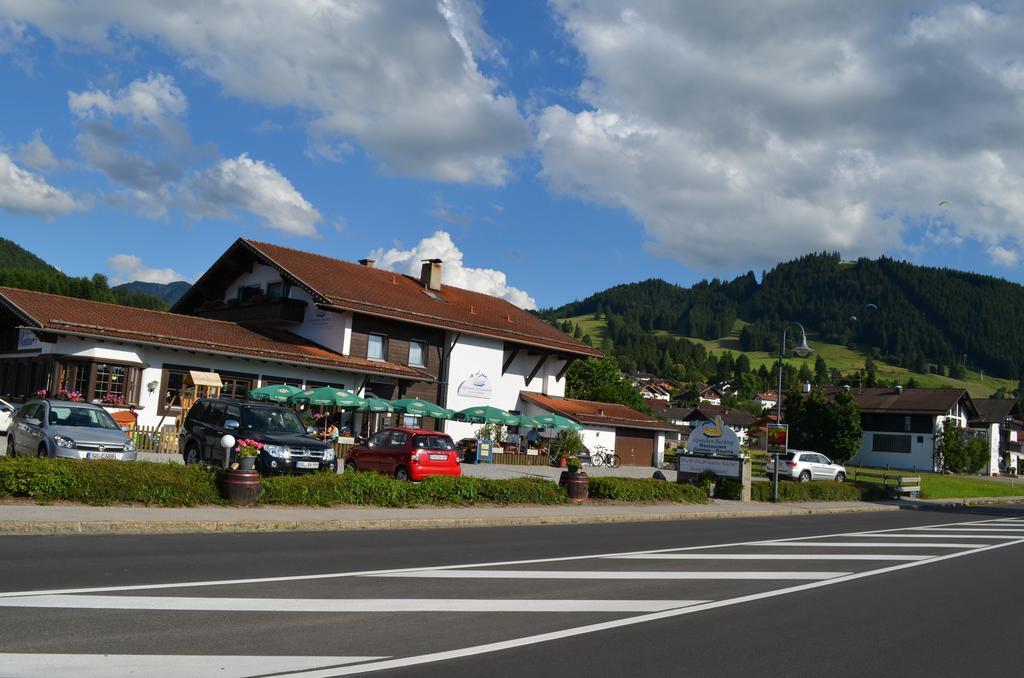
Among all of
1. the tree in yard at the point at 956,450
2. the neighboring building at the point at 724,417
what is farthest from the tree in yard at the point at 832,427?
the neighboring building at the point at 724,417

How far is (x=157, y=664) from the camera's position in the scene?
6102mm

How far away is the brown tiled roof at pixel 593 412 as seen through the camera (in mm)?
44656

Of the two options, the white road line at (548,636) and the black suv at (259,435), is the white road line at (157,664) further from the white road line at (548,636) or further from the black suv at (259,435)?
the black suv at (259,435)

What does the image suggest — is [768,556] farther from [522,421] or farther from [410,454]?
[522,421]

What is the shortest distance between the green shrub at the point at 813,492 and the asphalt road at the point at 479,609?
1506 centimetres

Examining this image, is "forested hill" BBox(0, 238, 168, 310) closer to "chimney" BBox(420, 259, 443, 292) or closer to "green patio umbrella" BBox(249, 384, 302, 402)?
"chimney" BBox(420, 259, 443, 292)

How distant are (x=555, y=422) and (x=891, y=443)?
153 ft

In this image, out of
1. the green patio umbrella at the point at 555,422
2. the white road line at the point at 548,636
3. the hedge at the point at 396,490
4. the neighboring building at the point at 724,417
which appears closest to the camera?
the white road line at the point at 548,636

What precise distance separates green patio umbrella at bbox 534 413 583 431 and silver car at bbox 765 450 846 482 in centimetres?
933

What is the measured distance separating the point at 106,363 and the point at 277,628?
25.4 meters

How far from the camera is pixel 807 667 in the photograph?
6.98 meters

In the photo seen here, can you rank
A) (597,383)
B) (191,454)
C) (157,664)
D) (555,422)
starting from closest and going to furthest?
(157,664) → (191,454) → (555,422) → (597,383)

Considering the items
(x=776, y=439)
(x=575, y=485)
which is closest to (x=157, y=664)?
(x=575, y=485)

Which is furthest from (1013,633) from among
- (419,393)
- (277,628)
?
(419,393)
